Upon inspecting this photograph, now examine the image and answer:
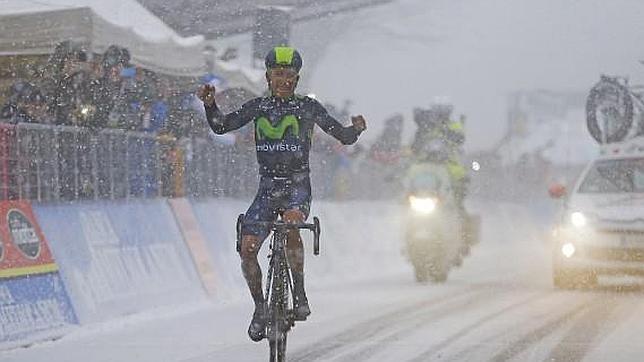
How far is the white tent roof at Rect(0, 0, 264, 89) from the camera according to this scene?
14.5 metres

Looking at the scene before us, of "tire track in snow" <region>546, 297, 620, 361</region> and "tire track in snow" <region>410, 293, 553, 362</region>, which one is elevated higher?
"tire track in snow" <region>410, 293, 553, 362</region>

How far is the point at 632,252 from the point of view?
1441 cm

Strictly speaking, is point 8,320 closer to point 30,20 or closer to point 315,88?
point 30,20

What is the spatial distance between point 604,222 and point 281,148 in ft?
25.5

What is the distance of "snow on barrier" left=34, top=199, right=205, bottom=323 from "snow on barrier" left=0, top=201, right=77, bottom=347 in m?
0.21

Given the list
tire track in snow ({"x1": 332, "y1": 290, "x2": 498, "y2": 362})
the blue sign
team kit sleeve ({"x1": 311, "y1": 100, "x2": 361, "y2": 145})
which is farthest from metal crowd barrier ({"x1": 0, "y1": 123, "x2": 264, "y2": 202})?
team kit sleeve ({"x1": 311, "y1": 100, "x2": 361, "y2": 145})

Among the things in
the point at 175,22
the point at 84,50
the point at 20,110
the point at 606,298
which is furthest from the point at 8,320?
the point at 175,22

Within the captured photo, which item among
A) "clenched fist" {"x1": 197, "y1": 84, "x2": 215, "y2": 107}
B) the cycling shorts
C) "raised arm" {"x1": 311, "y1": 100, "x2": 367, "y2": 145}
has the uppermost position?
"clenched fist" {"x1": 197, "y1": 84, "x2": 215, "y2": 107}

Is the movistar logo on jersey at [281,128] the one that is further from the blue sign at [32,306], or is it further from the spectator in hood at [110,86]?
the spectator in hood at [110,86]

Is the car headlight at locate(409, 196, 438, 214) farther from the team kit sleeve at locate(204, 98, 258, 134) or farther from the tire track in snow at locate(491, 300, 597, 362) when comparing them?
the team kit sleeve at locate(204, 98, 258, 134)

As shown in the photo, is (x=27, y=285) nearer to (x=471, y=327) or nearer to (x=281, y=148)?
(x=281, y=148)

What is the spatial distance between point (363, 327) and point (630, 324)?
248 cm

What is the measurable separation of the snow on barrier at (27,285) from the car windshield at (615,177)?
7.45 meters

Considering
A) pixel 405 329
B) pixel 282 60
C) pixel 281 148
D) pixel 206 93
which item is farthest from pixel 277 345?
pixel 405 329
